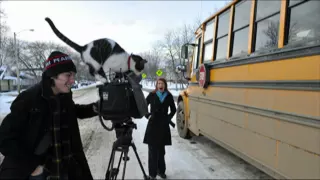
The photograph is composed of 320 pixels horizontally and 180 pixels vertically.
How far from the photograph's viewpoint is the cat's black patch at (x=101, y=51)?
8.00ft

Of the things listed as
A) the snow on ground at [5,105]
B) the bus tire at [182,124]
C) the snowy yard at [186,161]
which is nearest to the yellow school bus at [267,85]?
the snowy yard at [186,161]

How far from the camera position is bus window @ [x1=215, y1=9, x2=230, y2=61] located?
4680 millimetres

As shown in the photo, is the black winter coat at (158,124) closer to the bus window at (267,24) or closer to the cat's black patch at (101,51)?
the bus window at (267,24)

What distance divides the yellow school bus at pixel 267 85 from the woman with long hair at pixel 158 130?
3.10 feet

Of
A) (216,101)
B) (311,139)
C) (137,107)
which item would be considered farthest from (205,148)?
(137,107)

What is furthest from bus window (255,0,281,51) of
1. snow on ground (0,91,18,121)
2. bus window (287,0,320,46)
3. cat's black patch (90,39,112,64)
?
snow on ground (0,91,18,121)

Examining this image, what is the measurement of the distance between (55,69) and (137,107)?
2.55ft

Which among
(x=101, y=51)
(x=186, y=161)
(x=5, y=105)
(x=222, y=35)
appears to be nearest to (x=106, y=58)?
(x=101, y=51)

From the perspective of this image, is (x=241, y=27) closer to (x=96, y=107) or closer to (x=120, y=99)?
(x=120, y=99)

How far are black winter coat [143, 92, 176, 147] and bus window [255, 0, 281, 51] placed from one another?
1.65 meters

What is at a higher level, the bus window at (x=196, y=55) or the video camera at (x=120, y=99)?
the bus window at (x=196, y=55)

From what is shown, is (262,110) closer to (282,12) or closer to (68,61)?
(282,12)

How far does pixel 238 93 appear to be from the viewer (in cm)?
403

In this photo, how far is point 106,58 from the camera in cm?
244
